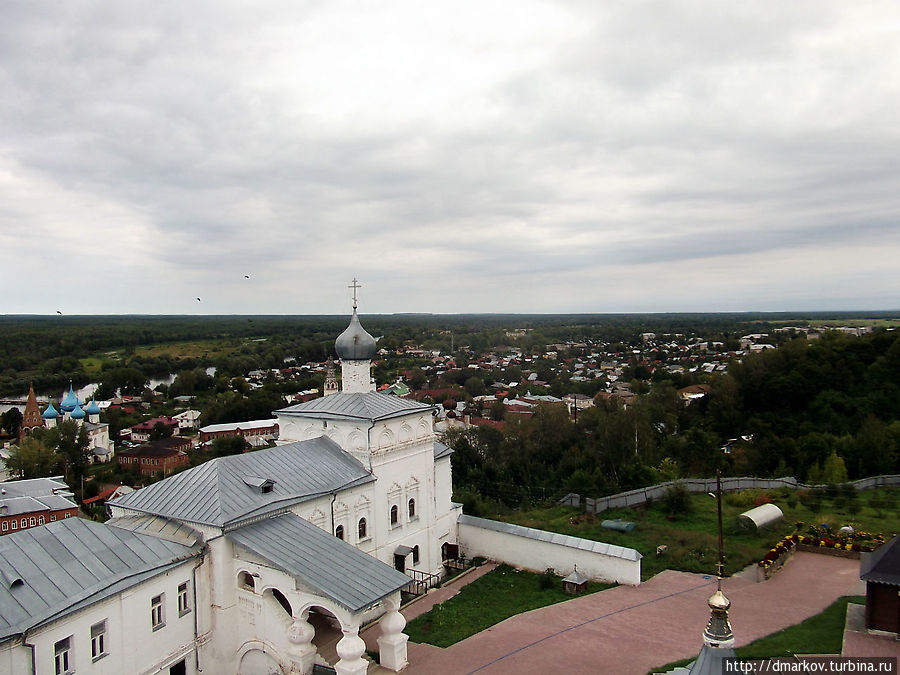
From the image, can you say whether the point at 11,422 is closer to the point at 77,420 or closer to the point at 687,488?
the point at 77,420

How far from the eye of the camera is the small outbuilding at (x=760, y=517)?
19859mm

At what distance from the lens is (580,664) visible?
12.6m

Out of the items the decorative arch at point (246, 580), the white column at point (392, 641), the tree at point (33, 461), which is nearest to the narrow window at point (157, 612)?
the decorative arch at point (246, 580)

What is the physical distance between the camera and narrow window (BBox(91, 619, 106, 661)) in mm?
10523

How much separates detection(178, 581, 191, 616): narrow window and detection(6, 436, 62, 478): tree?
4104 cm

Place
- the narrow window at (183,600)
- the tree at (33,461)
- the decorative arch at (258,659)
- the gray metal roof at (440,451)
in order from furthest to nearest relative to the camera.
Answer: the tree at (33,461)
the gray metal roof at (440,451)
the decorative arch at (258,659)
the narrow window at (183,600)

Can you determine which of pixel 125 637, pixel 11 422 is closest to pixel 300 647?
pixel 125 637

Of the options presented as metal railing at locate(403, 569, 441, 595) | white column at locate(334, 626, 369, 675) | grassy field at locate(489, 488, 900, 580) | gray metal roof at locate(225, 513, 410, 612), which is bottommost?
metal railing at locate(403, 569, 441, 595)

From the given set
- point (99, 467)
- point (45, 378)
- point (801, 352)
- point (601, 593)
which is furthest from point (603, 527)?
point (45, 378)

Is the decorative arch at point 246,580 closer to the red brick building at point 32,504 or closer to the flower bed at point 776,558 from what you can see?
the flower bed at point 776,558

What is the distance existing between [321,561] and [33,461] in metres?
42.7

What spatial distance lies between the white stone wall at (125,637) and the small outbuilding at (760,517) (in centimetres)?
1640

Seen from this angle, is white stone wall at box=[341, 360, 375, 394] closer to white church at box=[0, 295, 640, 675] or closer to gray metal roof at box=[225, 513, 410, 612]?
white church at box=[0, 295, 640, 675]

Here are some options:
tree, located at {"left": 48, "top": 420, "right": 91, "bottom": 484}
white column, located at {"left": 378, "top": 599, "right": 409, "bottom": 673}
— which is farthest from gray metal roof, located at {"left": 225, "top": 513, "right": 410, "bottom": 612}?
tree, located at {"left": 48, "top": 420, "right": 91, "bottom": 484}
